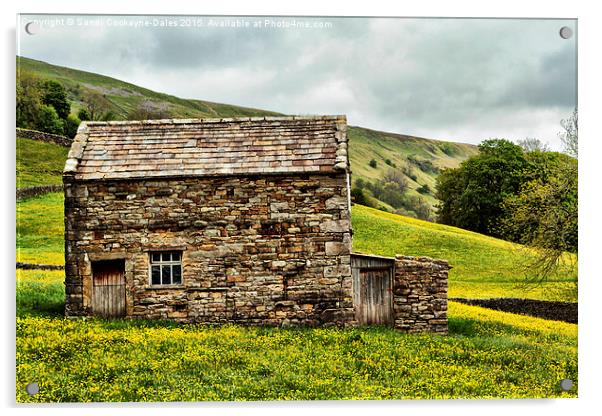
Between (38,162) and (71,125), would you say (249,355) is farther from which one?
(71,125)

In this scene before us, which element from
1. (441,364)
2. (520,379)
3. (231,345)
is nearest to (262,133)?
(231,345)

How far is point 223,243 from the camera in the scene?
14547 mm

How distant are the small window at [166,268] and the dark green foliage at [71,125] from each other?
117 inches

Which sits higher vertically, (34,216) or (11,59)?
(11,59)

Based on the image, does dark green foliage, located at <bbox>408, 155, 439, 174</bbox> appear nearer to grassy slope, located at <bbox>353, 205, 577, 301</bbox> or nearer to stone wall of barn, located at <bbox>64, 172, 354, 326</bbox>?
grassy slope, located at <bbox>353, 205, 577, 301</bbox>

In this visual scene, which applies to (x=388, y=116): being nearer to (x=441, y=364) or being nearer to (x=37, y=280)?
(x=441, y=364)

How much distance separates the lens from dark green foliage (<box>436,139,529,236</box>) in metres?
15.4

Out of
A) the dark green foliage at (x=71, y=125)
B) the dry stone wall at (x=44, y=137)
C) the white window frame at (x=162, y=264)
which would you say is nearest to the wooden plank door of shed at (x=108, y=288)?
the white window frame at (x=162, y=264)

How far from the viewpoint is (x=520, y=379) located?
1251cm

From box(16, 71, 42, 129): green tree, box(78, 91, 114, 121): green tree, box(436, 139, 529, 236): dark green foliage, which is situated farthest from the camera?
box(436, 139, 529, 236): dark green foliage

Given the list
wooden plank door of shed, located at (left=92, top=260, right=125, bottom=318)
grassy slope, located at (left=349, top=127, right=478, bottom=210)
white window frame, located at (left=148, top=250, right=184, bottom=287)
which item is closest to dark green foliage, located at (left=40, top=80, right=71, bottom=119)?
wooden plank door of shed, located at (left=92, top=260, right=125, bottom=318)

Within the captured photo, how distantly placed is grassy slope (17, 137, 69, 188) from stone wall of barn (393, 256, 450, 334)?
683cm
